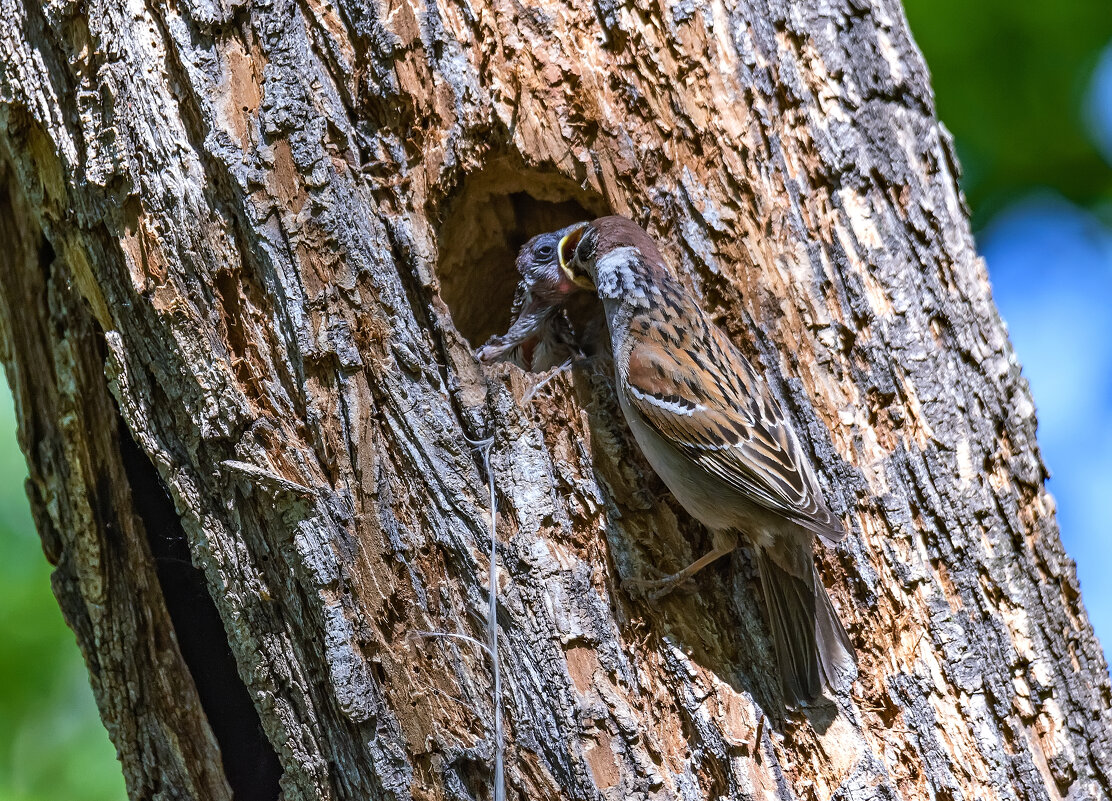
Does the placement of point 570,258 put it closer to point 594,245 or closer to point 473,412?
point 594,245

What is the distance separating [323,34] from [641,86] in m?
0.91

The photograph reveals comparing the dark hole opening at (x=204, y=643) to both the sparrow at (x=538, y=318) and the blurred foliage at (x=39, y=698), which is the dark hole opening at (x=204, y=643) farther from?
the blurred foliage at (x=39, y=698)

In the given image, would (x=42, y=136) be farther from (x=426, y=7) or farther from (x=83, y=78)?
(x=426, y=7)

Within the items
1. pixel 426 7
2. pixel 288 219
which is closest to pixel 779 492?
pixel 288 219

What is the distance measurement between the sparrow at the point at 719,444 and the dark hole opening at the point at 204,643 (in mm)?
1160

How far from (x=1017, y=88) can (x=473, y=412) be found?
3.21 metres

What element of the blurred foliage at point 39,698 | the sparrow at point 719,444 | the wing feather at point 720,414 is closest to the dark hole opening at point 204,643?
the sparrow at point 719,444

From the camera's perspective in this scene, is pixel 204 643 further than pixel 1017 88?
No

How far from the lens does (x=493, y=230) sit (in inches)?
133

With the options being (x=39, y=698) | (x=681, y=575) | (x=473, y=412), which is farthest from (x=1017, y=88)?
(x=39, y=698)

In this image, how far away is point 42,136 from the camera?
2688 millimetres

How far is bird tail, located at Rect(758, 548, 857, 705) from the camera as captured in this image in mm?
2400

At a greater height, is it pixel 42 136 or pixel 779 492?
pixel 42 136

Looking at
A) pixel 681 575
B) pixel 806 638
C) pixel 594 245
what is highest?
pixel 594 245
